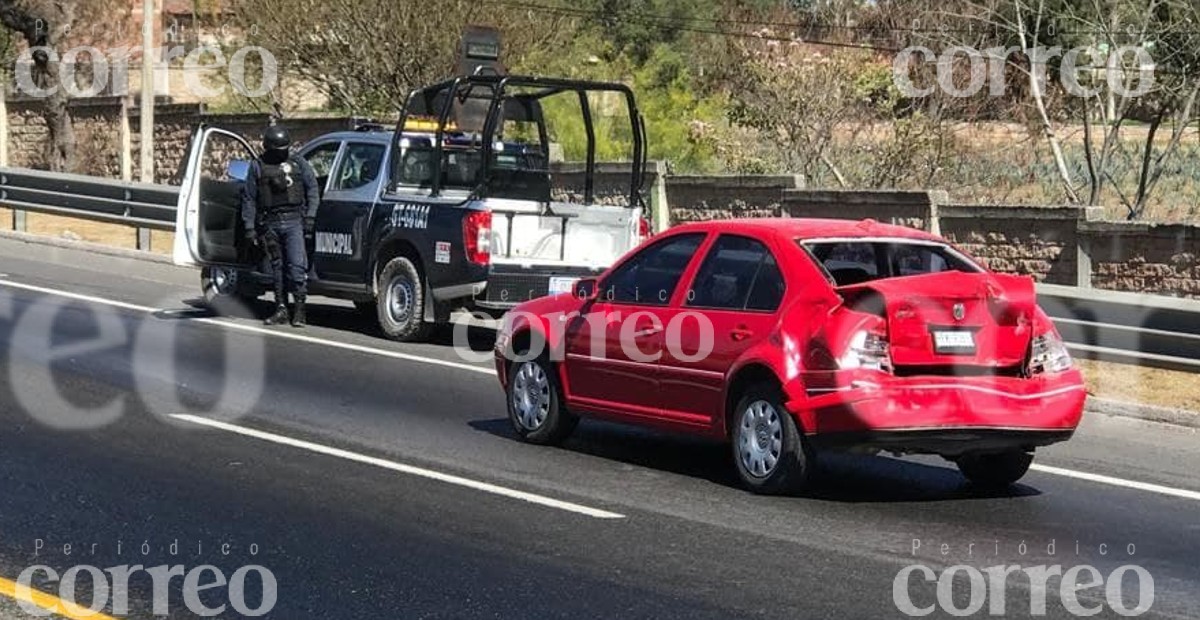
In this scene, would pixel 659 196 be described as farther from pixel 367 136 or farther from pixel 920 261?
pixel 920 261

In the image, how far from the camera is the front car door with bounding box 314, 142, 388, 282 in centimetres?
1680

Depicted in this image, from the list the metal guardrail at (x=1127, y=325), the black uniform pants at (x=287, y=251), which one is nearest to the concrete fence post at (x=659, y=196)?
the black uniform pants at (x=287, y=251)

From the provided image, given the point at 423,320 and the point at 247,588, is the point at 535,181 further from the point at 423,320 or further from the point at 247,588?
the point at 247,588

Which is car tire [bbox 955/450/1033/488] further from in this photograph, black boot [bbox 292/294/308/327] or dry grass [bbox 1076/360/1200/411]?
black boot [bbox 292/294/308/327]

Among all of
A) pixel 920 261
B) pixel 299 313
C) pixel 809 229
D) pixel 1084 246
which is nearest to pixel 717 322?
pixel 809 229

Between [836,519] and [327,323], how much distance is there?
31.5 feet

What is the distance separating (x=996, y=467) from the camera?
398 inches

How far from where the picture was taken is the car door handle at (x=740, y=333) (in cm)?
968

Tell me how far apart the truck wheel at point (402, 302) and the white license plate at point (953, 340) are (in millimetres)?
7619

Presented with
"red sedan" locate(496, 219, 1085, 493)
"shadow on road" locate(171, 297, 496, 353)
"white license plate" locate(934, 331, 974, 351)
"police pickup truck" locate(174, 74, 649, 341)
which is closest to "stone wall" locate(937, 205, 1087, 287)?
"police pickup truck" locate(174, 74, 649, 341)

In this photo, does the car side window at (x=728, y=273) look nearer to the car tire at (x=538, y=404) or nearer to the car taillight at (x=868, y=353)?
the car taillight at (x=868, y=353)

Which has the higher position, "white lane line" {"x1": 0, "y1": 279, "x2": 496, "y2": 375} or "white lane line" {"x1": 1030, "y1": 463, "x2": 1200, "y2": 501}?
"white lane line" {"x1": 0, "y1": 279, "x2": 496, "y2": 375}

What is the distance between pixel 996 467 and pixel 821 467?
3.51ft

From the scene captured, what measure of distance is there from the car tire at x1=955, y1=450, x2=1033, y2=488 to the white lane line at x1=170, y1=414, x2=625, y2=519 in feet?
7.64
